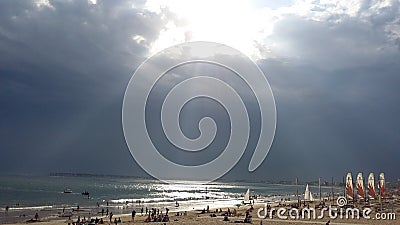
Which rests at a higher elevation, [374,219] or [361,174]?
[361,174]

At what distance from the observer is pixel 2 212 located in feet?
130

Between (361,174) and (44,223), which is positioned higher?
(361,174)

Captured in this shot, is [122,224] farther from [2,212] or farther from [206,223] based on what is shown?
[2,212]

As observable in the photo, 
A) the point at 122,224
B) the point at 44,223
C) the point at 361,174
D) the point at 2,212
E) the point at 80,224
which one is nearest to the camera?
the point at 80,224

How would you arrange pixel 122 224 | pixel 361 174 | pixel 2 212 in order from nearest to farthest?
pixel 122 224 < pixel 361 174 < pixel 2 212

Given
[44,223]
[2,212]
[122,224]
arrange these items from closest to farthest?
[122,224]
[44,223]
[2,212]

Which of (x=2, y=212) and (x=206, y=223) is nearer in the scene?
(x=206, y=223)

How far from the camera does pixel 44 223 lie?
30.3 metres

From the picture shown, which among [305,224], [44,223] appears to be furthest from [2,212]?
[305,224]

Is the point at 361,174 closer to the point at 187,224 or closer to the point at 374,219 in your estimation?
the point at 374,219

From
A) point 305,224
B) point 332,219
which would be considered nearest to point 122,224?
point 305,224

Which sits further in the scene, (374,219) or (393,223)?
(374,219)

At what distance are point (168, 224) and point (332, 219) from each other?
460 inches

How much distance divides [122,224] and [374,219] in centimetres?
1721
